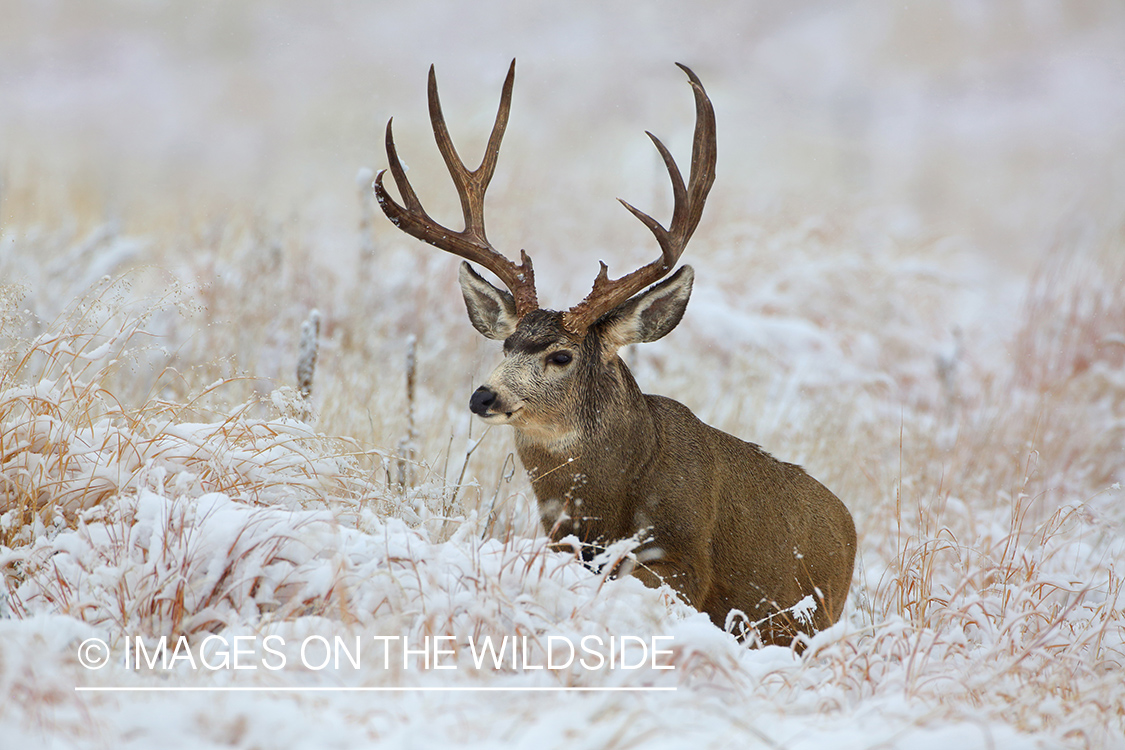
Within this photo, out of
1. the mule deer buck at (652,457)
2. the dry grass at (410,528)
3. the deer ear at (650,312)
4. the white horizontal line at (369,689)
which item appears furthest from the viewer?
the deer ear at (650,312)

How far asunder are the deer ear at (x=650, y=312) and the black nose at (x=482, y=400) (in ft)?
2.21

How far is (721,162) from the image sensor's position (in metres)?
16.4

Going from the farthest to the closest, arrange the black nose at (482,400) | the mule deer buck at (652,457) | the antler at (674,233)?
the antler at (674,233) < the mule deer buck at (652,457) < the black nose at (482,400)

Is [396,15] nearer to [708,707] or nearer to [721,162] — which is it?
[721,162]

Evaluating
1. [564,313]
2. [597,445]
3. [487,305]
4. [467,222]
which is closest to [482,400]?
[597,445]

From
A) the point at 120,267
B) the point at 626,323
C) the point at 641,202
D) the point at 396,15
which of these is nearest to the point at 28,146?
the point at 120,267

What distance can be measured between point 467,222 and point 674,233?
3.11 feet

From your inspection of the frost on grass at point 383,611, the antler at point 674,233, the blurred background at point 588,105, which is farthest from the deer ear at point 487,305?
the blurred background at point 588,105

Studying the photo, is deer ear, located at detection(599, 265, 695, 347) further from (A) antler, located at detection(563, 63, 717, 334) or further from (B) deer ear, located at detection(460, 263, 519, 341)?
(B) deer ear, located at detection(460, 263, 519, 341)

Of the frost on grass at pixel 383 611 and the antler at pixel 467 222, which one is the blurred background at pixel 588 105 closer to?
the antler at pixel 467 222

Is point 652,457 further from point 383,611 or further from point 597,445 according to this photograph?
point 383,611

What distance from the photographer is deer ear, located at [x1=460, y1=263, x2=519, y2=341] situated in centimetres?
456

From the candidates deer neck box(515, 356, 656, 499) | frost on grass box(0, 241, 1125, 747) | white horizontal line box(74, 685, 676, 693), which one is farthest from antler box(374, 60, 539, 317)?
white horizontal line box(74, 685, 676, 693)

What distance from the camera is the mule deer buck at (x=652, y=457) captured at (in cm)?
402
